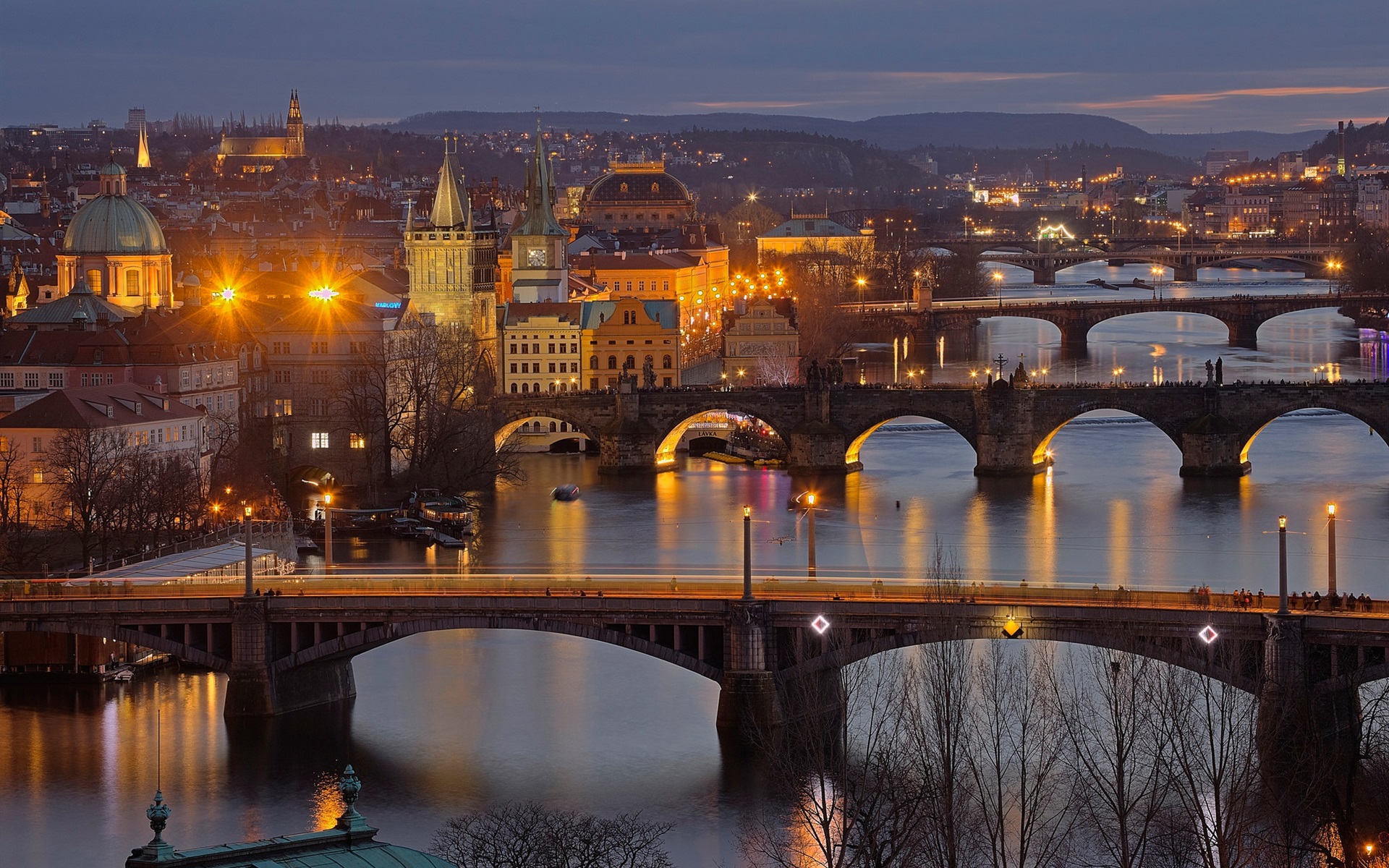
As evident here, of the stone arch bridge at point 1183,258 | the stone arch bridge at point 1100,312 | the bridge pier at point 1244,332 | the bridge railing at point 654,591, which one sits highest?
the stone arch bridge at point 1183,258

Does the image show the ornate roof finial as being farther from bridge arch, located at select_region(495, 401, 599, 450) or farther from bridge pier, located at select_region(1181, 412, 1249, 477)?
bridge arch, located at select_region(495, 401, 599, 450)

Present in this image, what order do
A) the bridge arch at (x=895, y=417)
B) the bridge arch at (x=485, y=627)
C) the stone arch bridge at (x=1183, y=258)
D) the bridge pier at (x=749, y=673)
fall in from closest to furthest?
the bridge pier at (x=749, y=673) < the bridge arch at (x=485, y=627) < the bridge arch at (x=895, y=417) < the stone arch bridge at (x=1183, y=258)

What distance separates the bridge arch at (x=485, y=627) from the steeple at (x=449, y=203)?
37.9 m

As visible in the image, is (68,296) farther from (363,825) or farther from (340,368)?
(363,825)

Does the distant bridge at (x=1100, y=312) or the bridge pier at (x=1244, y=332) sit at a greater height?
the distant bridge at (x=1100, y=312)

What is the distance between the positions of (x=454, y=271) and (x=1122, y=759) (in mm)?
47052

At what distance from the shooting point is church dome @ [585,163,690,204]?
127062mm

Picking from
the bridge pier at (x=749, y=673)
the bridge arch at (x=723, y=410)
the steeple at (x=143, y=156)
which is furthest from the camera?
the steeple at (x=143, y=156)

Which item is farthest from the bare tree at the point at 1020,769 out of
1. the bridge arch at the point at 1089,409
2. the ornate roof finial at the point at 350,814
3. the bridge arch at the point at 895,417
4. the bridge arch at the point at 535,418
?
the bridge arch at the point at 535,418

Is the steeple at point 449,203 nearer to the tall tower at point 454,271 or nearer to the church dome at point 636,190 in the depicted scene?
the tall tower at point 454,271

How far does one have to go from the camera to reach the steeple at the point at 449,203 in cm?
7225

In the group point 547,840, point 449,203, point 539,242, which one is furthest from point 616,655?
point 539,242

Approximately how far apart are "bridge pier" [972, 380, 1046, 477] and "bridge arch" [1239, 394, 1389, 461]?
15.4 feet

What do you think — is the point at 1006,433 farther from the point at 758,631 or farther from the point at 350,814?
the point at 350,814
